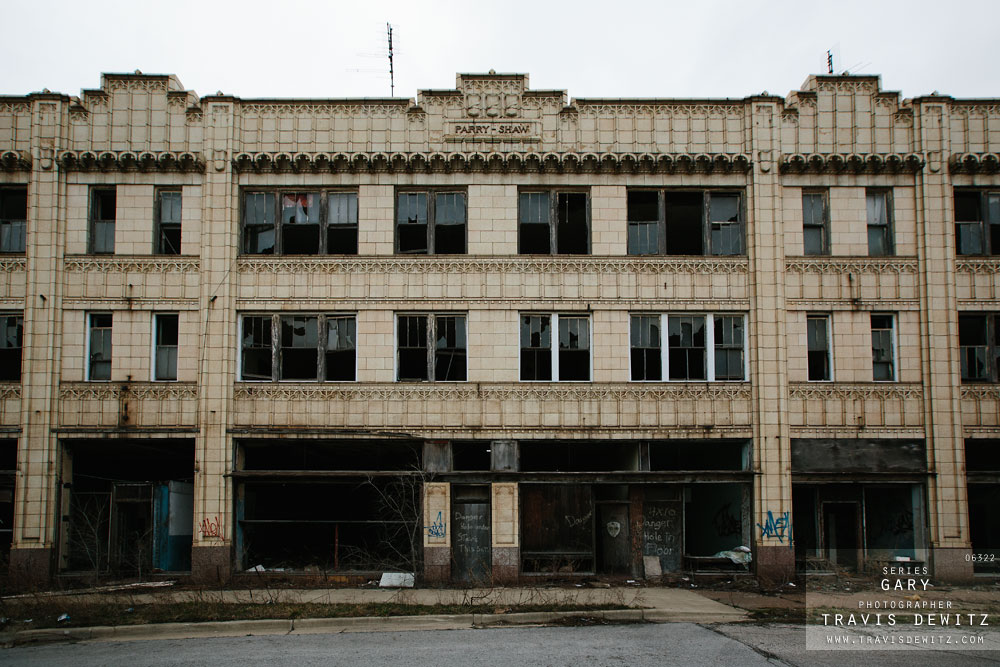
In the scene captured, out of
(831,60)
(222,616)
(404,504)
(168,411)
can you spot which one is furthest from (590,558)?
(831,60)

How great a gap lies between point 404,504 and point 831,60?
16.6 metres

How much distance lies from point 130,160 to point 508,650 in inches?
569

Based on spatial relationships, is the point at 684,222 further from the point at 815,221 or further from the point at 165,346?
the point at 165,346

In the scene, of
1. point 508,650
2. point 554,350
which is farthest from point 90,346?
point 508,650

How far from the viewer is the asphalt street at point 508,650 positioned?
1115 cm

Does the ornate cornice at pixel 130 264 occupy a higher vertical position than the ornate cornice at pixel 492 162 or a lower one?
lower

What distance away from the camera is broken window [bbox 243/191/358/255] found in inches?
770

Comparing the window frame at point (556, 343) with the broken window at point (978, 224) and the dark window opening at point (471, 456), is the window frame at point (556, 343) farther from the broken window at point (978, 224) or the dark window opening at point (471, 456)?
the broken window at point (978, 224)

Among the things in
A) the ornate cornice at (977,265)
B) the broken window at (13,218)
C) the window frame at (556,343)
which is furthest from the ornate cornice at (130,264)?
the ornate cornice at (977,265)

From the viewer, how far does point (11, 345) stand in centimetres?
1912

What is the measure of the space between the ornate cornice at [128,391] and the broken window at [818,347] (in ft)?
47.2

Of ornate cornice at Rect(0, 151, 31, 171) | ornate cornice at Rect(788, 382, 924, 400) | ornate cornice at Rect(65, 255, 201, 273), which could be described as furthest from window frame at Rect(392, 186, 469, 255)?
ornate cornice at Rect(0, 151, 31, 171)

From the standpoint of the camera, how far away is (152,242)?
63.3 ft

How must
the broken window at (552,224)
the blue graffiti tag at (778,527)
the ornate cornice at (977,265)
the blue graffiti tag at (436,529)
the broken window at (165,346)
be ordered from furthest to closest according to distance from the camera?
the broken window at (552,224)
the ornate cornice at (977,265)
the broken window at (165,346)
the blue graffiti tag at (778,527)
the blue graffiti tag at (436,529)
